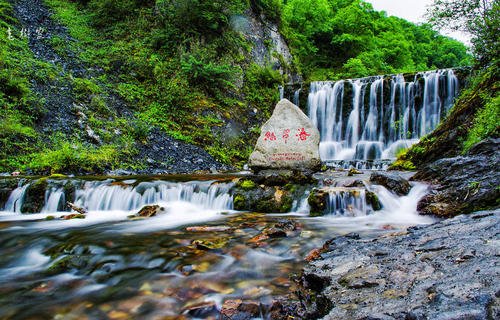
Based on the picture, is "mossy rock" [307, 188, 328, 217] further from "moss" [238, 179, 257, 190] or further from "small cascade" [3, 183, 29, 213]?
"small cascade" [3, 183, 29, 213]

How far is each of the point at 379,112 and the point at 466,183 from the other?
1040 centimetres

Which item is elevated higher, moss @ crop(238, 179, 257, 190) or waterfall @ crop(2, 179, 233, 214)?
moss @ crop(238, 179, 257, 190)

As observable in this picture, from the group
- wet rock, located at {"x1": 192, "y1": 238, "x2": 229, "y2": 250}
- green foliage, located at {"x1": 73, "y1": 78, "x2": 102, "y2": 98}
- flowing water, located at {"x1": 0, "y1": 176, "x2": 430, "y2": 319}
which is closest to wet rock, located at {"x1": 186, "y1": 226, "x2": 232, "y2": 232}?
flowing water, located at {"x1": 0, "y1": 176, "x2": 430, "y2": 319}

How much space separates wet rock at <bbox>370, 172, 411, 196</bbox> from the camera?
6102 millimetres

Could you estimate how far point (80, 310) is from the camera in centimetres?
251

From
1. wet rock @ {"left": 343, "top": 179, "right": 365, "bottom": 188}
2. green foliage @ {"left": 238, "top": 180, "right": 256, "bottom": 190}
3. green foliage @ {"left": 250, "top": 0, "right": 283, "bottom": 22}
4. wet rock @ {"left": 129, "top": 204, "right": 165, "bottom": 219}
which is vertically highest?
green foliage @ {"left": 250, "top": 0, "right": 283, "bottom": 22}

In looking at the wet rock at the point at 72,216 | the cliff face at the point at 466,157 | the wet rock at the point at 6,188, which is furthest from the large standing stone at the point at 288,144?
the wet rock at the point at 6,188

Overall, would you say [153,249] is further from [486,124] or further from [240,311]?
[486,124]

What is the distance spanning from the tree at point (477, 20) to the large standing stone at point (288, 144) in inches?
197

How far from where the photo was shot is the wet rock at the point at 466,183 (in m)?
4.30

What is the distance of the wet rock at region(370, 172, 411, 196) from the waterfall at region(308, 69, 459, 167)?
7388mm

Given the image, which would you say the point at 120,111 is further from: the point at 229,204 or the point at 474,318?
the point at 474,318

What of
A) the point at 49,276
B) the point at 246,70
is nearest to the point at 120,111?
the point at 246,70

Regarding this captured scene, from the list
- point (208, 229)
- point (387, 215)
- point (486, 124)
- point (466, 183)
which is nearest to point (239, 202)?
point (208, 229)
